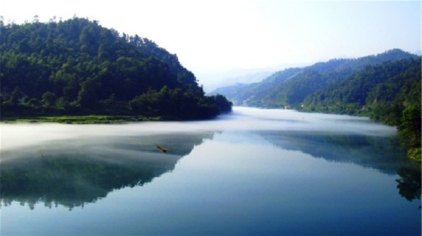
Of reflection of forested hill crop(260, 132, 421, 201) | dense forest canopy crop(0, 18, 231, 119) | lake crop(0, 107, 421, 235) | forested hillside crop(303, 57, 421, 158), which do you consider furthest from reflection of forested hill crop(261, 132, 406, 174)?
forested hillside crop(303, 57, 421, 158)

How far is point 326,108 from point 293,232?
148994 mm

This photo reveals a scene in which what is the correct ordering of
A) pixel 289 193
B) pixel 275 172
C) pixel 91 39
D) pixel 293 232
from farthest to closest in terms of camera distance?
pixel 91 39 < pixel 275 172 < pixel 289 193 < pixel 293 232

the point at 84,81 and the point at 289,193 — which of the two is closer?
the point at 289,193

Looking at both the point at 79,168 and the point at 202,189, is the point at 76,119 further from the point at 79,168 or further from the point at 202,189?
the point at 202,189

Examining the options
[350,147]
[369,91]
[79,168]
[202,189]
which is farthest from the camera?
[369,91]

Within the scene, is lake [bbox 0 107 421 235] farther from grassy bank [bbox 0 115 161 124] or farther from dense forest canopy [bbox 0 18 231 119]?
dense forest canopy [bbox 0 18 231 119]

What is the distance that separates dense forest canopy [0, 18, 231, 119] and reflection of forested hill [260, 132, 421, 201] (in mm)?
35934

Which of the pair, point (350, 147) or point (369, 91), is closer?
point (350, 147)

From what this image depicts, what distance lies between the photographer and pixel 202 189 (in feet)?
88.6

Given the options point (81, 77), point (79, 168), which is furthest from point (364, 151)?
point (81, 77)

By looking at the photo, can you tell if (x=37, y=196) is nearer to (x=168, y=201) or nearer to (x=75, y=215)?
(x=75, y=215)

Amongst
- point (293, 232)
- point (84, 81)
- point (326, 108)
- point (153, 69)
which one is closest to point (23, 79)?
point (84, 81)

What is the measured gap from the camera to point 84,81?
88562mm

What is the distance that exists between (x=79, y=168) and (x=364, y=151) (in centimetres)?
2822
